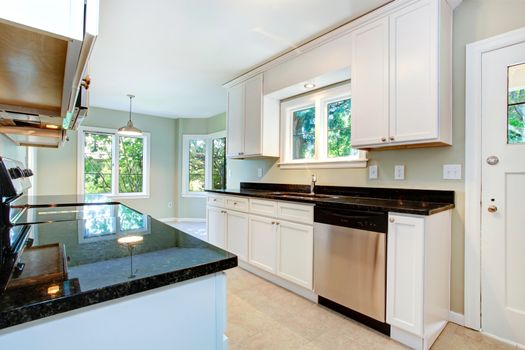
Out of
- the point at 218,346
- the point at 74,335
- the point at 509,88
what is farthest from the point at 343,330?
the point at 509,88

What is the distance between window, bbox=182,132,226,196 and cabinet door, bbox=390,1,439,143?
15.1 feet

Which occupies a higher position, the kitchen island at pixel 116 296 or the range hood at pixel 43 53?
the range hood at pixel 43 53

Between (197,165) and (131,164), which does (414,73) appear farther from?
(131,164)

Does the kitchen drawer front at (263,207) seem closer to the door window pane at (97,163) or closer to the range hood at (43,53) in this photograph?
the range hood at (43,53)

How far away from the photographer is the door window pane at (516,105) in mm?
1832

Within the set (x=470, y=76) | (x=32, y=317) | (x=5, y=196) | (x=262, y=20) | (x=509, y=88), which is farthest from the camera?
(x=262, y=20)

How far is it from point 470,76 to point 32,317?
Answer: 2.63 m

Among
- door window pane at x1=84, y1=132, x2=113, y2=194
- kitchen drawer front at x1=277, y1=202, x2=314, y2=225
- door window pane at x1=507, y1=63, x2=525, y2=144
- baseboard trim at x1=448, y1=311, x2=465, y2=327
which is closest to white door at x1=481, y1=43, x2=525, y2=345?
door window pane at x1=507, y1=63, x2=525, y2=144

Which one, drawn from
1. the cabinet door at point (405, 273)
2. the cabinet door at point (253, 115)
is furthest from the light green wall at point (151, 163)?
the cabinet door at point (405, 273)

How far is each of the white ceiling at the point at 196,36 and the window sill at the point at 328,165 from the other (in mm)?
1268

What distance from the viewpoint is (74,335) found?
20.8 inches

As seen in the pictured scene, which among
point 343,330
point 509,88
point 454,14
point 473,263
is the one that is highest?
point 454,14

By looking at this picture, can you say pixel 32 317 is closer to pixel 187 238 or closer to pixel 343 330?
pixel 187 238

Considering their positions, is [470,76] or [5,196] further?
[470,76]
